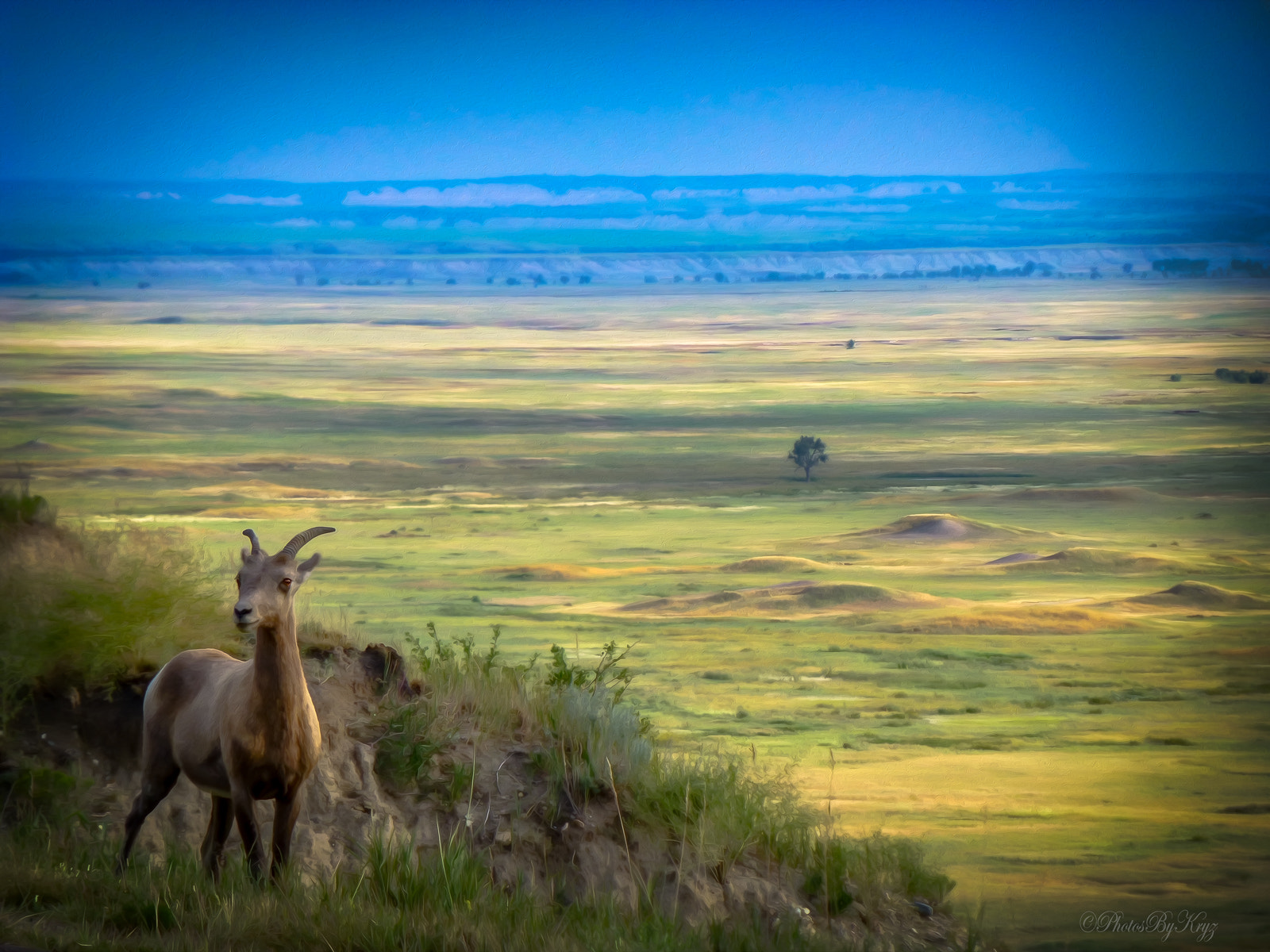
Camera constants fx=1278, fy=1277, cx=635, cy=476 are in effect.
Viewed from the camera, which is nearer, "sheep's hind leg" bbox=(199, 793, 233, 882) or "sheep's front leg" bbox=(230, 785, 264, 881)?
"sheep's front leg" bbox=(230, 785, 264, 881)

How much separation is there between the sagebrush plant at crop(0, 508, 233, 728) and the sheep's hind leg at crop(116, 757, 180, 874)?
178cm

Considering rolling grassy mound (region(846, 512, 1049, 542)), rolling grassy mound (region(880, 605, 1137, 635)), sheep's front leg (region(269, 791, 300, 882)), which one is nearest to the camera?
sheep's front leg (region(269, 791, 300, 882))

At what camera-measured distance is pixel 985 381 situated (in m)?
72.4

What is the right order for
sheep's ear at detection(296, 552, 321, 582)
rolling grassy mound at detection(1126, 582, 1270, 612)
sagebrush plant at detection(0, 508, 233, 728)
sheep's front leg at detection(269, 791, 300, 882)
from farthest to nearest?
rolling grassy mound at detection(1126, 582, 1270, 612) < sagebrush plant at detection(0, 508, 233, 728) < sheep's front leg at detection(269, 791, 300, 882) < sheep's ear at detection(296, 552, 321, 582)

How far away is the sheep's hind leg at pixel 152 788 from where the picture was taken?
604 centimetres

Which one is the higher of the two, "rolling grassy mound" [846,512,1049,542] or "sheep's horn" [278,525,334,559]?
"sheep's horn" [278,525,334,559]

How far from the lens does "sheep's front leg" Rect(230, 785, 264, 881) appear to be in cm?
551

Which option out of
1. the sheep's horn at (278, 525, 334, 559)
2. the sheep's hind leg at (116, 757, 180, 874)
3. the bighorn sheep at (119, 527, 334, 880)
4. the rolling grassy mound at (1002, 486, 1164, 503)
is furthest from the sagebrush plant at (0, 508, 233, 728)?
the rolling grassy mound at (1002, 486, 1164, 503)

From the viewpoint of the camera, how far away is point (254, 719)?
17.9 ft

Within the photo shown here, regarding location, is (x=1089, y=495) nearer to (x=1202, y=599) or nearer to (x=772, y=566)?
(x=1202, y=599)

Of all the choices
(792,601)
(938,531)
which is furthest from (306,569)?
(938,531)

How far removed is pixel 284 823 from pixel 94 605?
302 cm

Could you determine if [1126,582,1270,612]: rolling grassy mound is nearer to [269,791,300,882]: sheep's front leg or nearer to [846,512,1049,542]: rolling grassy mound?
[846,512,1049,542]: rolling grassy mound

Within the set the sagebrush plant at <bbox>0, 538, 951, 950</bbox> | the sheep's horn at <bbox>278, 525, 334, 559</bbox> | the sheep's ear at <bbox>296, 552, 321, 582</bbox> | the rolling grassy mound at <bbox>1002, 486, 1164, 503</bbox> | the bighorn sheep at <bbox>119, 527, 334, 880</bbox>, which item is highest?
the sheep's horn at <bbox>278, 525, 334, 559</bbox>
